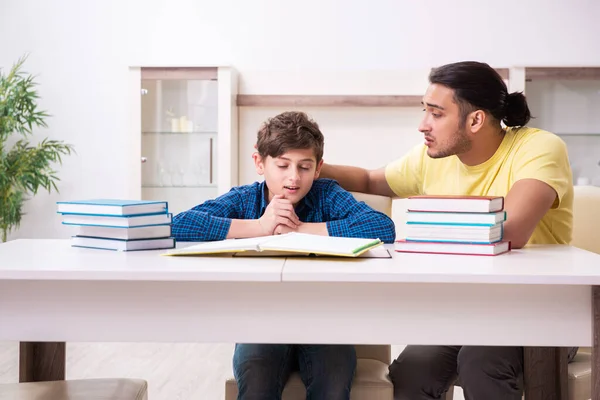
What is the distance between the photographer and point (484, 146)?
2.03 metres

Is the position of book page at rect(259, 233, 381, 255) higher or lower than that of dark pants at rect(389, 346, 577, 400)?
higher

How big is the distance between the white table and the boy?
0.31 metres

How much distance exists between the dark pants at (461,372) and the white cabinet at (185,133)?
8.43 ft

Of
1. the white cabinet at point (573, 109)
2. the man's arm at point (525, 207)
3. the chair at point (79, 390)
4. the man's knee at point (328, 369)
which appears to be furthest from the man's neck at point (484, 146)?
the white cabinet at point (573, 109)

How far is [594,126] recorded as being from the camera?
4.22m

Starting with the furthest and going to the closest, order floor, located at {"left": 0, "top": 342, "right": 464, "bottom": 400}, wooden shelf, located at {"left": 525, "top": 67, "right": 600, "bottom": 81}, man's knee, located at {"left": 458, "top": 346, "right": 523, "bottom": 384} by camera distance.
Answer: wooden shelf, located at {"left": 525, "top": 67, "right": 600, "bottom": 81} < floor, located at {"left": 0, "top": 342, "right": 464, "bottom": 400} < man's knee, located at {"left": 458, "top": 346, "right": 523, "bottom": 384}

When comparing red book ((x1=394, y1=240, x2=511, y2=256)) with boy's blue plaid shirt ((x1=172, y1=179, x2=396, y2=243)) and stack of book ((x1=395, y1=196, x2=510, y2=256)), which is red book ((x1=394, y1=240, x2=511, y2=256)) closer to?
stack of book ((x1=395, y1=196, x2=510, y2=256))

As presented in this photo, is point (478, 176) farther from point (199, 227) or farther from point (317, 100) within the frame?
point (317, 100)

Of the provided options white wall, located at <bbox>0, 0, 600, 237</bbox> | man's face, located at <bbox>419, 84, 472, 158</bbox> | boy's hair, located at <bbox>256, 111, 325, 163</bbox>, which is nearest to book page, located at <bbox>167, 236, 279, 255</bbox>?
boy's hair, located at <bbox>256, 111, 325, 163</bbox>

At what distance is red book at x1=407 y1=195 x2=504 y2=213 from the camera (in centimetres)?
153

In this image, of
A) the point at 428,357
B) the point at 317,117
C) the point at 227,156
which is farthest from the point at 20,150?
the point at 428,357

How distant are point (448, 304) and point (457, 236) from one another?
10.9 inches

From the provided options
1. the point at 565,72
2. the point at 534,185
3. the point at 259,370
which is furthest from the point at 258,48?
the point at 259,370

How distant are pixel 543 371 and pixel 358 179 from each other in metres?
0.87
